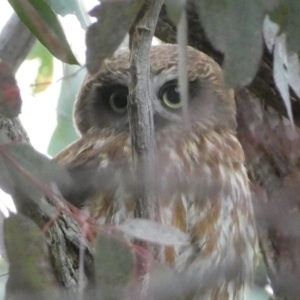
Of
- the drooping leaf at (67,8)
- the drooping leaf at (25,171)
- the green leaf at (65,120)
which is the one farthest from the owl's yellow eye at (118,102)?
the drooping leaf at (25,171)

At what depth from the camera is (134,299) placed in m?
0.79

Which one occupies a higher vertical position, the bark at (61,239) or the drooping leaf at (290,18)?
the drooping leaf at (290,18)

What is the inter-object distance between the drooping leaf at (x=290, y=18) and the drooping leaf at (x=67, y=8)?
0.77 ft

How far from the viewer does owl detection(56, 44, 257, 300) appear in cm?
146

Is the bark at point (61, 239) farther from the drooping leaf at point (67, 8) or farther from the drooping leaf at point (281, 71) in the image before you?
the drooping leaf at point (281, 71)

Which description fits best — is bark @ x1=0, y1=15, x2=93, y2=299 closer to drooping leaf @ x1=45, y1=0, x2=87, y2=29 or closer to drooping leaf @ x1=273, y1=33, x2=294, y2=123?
drooping leaf @ x1=45, y1=0, x2=87, y2=29

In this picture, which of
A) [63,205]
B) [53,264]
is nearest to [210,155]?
[53,264]

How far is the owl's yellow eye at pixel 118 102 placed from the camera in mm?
1741

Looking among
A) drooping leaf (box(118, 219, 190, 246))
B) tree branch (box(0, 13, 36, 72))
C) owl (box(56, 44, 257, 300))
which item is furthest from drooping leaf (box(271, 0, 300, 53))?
tree branch (box(0, 13, 36, 72))

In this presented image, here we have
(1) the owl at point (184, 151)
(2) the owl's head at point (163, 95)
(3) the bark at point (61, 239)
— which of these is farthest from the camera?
(2) the owl's head at point (163, 95)

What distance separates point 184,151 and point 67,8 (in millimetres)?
770

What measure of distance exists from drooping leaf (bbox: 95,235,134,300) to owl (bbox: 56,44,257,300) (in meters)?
0.56

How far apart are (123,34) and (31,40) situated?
2.97ft

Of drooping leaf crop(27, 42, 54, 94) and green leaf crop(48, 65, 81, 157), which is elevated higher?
drooping leaf crop(27, 42, 54, 94)
